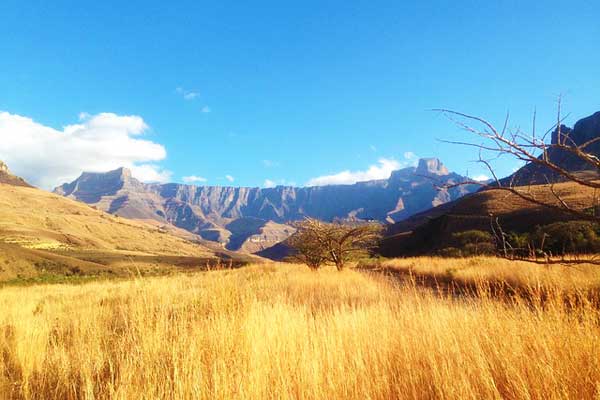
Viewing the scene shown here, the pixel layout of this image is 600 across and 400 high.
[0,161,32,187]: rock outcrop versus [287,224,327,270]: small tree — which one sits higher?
[0,161,32,187]: rock outcrop

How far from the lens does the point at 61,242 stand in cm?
8688

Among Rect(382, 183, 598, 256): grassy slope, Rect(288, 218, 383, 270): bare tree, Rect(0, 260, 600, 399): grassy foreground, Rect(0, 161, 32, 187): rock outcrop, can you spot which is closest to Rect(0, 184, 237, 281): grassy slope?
Rect(288, 218, 383, 270): bare tree

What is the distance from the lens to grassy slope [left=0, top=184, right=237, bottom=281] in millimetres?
52656

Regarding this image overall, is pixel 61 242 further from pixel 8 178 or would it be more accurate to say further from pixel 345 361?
pixel 8 178

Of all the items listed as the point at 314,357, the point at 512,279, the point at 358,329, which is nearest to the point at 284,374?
the point at 314,357

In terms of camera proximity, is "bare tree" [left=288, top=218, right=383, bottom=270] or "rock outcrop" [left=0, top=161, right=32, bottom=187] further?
"rock outcrop" [left=0, top=161, right=32, bottom=187]

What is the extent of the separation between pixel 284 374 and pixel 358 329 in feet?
4.70

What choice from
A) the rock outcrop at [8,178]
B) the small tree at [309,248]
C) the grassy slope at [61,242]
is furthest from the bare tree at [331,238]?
the rock outcrop at [8,178]

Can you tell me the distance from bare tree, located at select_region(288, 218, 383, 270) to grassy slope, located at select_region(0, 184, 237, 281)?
438 inches

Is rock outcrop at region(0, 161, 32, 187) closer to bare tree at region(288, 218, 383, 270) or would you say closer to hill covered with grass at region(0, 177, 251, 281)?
hill covered with grass at region(0, 177, 251, 281)

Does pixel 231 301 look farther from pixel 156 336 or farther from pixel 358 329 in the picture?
pixel 358 329

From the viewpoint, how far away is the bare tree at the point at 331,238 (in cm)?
1769

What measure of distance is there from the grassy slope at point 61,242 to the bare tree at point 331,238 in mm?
11116

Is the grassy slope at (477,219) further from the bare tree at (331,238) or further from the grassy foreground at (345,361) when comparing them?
the grassy foreground at (345,361)
